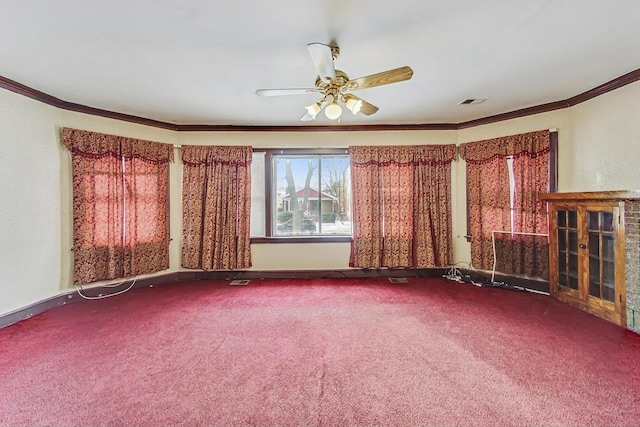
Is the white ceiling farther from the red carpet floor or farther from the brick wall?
the red carpet floor

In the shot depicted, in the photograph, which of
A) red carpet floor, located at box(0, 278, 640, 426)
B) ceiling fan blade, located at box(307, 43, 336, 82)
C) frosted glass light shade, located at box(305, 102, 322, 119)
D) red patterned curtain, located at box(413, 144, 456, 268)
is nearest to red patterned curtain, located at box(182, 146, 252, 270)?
red carpet floor, located at box(0, 278, 640, 426)

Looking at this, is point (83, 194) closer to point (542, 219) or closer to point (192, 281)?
point (192, 281)

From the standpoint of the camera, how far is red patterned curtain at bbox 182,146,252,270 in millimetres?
3953

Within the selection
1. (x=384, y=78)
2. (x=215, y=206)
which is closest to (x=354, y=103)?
(x=384, y=78)

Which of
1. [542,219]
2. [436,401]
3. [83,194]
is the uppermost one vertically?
[83,194]

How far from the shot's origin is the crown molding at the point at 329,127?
8.62 ft

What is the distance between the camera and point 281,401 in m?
1.60

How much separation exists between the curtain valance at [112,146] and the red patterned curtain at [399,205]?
2781 millimetres

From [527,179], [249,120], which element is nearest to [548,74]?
[527,179]

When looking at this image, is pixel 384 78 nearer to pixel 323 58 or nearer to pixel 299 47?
pixel 323 58

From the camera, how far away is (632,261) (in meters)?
2.34

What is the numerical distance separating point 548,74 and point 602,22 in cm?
78

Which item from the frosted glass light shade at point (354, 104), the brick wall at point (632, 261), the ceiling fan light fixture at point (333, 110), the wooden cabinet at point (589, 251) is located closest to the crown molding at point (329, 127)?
the wooden cabinet at point (589, 251)

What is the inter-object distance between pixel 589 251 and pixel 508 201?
105 centimetres
